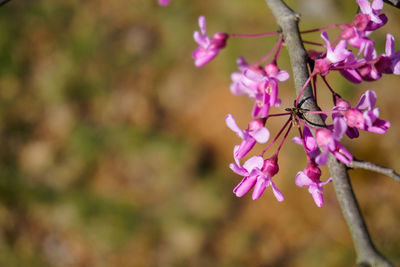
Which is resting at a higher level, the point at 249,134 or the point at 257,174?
the point at 249,134

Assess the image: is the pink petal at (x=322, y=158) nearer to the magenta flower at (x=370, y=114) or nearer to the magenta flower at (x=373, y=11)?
the magenta flower at (x=370, y=114)

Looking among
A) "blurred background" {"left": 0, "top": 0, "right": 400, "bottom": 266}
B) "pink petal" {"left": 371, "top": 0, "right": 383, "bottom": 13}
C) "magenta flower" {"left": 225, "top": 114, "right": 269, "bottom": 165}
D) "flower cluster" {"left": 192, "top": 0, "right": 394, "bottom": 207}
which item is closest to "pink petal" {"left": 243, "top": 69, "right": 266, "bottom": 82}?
"flower cluster" {"left": 192, "top": 0, "right": 394, "bottom": 207}

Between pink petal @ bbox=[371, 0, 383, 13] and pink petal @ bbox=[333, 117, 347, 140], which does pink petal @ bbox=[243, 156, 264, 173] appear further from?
pink petal @ bbox=[371, 0, 383, 13]

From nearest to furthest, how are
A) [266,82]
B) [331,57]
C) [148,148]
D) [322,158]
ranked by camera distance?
[322,158], [331,57], [266,82], [148,148]

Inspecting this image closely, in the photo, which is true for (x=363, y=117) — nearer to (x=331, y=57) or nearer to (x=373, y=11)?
(x=331, y=57)

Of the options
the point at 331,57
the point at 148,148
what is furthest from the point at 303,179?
the point at 148,148

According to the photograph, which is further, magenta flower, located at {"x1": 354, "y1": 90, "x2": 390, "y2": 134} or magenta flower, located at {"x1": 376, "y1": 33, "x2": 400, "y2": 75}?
magenta flower, located at {"x1": 376, "y1": 33, "x2": 400, "y2": 75}
